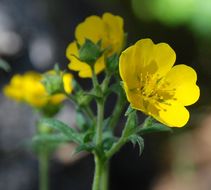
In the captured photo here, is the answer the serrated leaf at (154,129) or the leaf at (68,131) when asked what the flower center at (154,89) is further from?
the leaf at (68,131)

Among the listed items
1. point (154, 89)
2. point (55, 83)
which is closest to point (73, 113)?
point (55, 83)

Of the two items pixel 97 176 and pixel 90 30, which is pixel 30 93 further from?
pixel 97 176

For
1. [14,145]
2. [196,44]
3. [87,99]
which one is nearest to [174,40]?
[196,44]

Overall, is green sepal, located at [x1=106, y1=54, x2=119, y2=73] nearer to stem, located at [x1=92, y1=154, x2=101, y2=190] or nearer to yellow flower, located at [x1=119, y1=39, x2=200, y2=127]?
yellow flower, located at [x1=119, y1=39, x2=200, y2=127]

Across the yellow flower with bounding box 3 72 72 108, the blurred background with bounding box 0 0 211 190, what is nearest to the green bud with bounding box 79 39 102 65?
the yellow flower with bounding box 3 72 72 108

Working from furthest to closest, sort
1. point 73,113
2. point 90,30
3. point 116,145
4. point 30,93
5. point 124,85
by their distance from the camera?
point 73,113 → point 30,93 → point 90,30 → point 116,145 → point 124,85
